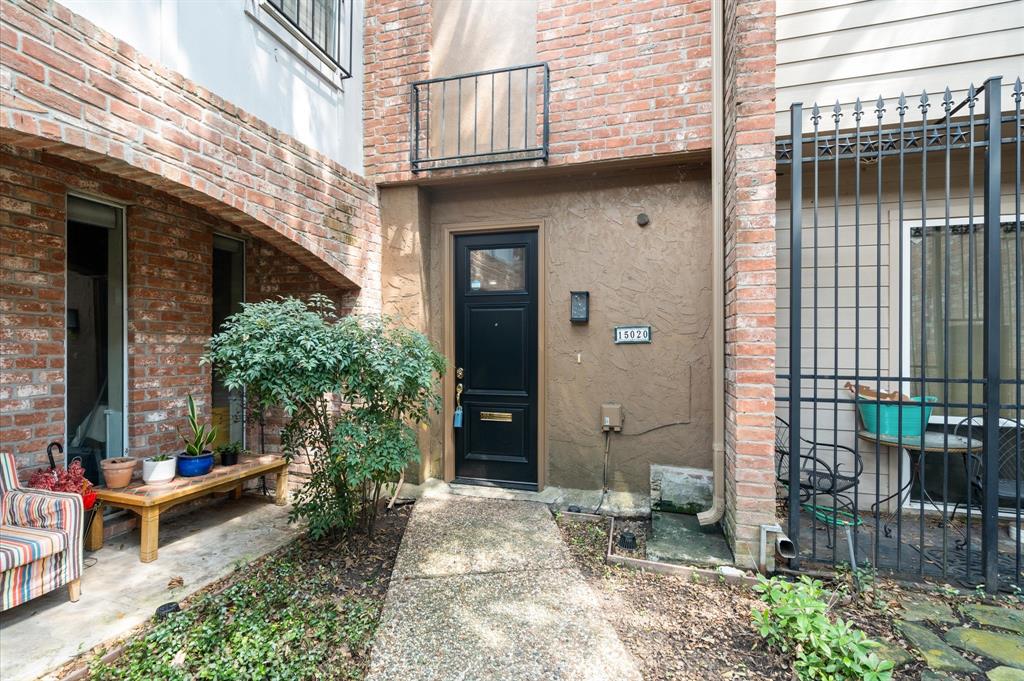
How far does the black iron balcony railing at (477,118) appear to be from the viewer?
12.6 ft

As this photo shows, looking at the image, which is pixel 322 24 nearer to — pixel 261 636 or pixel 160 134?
pixel 160 134

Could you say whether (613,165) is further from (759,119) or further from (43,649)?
(43,649)

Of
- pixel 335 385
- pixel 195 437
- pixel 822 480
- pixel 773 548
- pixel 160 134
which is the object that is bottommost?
pixel 773 548

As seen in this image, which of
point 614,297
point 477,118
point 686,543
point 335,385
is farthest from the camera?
point 477,118

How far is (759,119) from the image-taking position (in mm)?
2625

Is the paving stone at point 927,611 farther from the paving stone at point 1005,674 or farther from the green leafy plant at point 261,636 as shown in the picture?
the green leafy plant at point 261,636

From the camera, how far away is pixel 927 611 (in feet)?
→ 7.49

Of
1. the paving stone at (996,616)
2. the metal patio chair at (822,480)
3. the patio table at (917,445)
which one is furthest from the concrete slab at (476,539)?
the patio table at (917,445)

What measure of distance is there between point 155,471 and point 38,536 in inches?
30.3

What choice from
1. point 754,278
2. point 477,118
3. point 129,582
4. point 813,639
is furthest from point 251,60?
point 813,639

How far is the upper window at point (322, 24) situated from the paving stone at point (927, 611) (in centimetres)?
520

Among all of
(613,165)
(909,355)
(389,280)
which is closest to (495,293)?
(389,280)

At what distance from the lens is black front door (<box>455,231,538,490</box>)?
13.2ft

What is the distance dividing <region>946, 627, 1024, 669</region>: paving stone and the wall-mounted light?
2.73 meters
